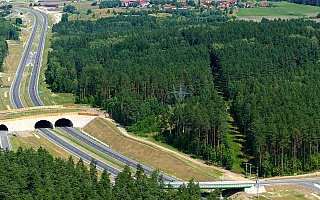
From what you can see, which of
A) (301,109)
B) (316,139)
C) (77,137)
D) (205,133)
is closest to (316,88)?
(301,109)

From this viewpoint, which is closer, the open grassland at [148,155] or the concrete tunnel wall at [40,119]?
the open grassland at [148,155]

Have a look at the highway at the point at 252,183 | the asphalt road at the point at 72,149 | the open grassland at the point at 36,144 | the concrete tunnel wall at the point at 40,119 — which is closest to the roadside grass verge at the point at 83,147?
the asphalt road at the point at 72,149

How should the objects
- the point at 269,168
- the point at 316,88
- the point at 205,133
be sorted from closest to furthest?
the point at 269,168 → the point at 205,133 → the point at 316,88

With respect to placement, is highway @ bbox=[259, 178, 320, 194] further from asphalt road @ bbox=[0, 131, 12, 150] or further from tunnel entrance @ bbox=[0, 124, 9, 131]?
tunnel entrance @ bbox=[0, 124, 9, 131]

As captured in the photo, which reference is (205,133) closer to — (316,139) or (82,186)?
(316,139)

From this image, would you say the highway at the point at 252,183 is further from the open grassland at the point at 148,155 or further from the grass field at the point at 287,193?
the open grassland at the point at 148,155

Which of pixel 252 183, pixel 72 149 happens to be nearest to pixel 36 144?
pixel 72 149

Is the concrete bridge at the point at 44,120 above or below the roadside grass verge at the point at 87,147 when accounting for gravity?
above
